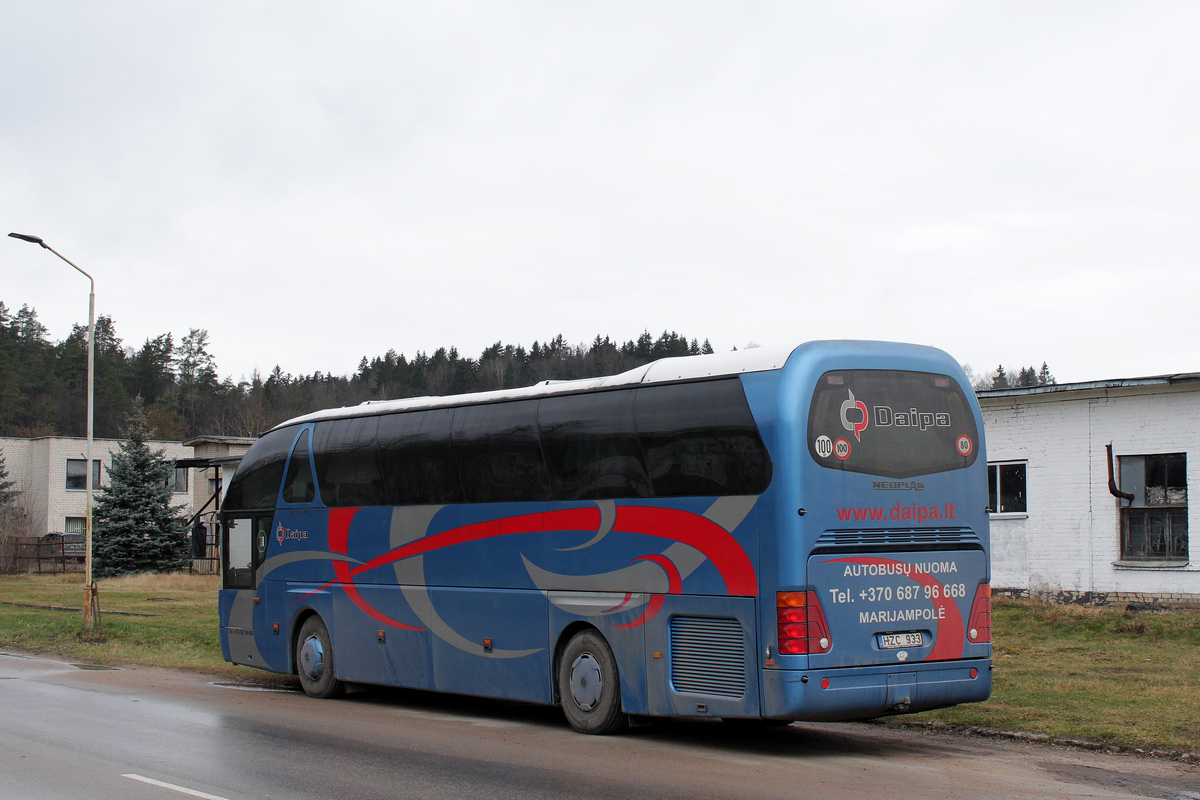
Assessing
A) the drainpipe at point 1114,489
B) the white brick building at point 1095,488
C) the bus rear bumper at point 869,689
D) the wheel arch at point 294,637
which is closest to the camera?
the bus rear bumper at point 869,689

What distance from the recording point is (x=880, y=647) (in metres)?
9.68

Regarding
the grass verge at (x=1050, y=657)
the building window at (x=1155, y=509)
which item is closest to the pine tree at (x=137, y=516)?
the grass verge at (x=1050, y=657)

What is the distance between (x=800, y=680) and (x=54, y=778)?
584 centimetres

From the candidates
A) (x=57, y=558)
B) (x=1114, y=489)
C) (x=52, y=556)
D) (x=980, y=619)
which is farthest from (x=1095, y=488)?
(x=52, y=556)

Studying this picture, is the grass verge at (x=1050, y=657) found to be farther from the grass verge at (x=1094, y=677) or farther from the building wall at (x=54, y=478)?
the building wall at (x=54, y=478)

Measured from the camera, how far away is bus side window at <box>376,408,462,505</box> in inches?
508

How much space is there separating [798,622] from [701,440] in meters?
1.82

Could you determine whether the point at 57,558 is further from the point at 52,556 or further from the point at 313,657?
the point at 313,657

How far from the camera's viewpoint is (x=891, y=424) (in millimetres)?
9945

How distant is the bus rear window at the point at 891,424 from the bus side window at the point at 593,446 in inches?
73.6

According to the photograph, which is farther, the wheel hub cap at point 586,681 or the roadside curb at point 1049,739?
the wheel hub cap at point 586,681

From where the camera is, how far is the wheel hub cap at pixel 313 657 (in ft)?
48.4

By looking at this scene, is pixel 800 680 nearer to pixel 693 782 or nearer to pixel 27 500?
pixel 693 782

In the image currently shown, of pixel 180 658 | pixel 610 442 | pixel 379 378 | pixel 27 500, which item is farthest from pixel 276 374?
pixel 610 442
